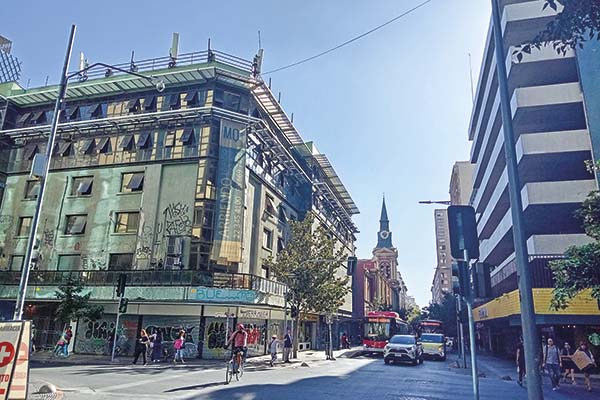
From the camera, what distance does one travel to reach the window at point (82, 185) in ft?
108

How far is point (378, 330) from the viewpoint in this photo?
36938 millimetres

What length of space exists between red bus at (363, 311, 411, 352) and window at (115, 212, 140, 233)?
20228 mm

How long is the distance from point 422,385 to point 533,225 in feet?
56.3

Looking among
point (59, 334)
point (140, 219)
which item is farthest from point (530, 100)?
point (59, 334)

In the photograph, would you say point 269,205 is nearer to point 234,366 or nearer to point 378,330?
point 378,330

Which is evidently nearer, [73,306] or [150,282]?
[73,306]

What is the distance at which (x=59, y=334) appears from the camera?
29031 mm

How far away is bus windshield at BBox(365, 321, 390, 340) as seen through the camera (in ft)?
119

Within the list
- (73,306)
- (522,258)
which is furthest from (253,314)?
(522,258)

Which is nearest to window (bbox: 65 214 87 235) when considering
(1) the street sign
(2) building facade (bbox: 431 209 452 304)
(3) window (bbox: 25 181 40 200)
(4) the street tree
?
(3) window (bbox: 25 181 40 200)

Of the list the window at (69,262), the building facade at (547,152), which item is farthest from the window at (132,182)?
the building facade at (547,152)

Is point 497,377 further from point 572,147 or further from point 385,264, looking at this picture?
point 385,264

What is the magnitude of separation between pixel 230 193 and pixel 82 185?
40.5 feet

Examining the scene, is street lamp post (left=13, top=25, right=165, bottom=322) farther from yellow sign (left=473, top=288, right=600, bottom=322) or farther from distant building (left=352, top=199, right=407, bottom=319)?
distant building (left=352, top=199, right=407, bottom=319)
